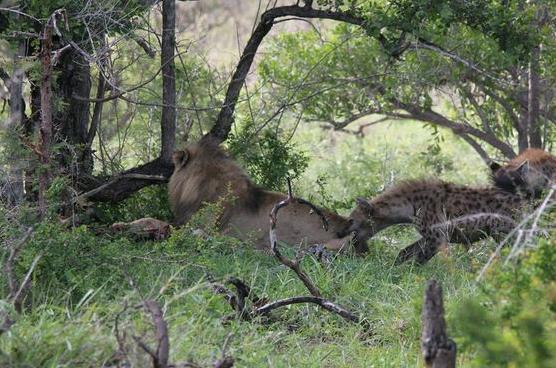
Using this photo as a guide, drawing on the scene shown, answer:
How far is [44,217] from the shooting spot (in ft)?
19.4

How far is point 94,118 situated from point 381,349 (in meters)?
3.68

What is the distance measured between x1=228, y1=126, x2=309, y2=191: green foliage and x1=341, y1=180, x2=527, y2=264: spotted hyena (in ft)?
3.44

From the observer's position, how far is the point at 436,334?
11.9 feet

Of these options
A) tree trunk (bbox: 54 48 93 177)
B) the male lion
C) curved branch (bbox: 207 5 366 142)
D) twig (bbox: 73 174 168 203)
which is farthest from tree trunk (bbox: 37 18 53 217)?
curved branch (bbox: 207 5 366 142)

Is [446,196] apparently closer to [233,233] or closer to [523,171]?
[523,171]

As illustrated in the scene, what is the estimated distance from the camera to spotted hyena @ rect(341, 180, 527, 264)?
7340 millimetres

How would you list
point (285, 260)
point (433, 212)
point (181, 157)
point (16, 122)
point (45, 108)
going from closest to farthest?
1. point (285, 260)
2. point (45, 108)
3. point (16, 122)
4. point (433, 212)
5. point (181, 157)

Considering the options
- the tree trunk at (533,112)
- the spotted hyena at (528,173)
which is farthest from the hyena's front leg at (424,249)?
the tree trunk at (533,112)

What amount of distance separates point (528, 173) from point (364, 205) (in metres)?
1.23

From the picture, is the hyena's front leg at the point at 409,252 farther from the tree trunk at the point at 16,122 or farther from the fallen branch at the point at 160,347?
the fallen branch at the point at 160,347

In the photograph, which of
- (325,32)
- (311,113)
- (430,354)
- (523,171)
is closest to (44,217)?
(430,354)

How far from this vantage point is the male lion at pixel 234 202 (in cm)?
762

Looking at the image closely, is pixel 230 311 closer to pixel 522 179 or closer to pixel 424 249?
pixel 424 249

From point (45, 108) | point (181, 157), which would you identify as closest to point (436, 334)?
point (45, 108)
